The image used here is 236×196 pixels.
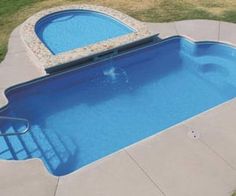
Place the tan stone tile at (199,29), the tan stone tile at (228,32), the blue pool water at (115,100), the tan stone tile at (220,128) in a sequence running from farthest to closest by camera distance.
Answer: the tan stone tile at (199,29) → the tan stone tile at (228,32) → the blue pool water at (115,100) → the tan stone tile at (220,128)

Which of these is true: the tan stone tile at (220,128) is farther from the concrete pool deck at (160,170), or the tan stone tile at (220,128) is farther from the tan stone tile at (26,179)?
the tan stone tile at (26,179)

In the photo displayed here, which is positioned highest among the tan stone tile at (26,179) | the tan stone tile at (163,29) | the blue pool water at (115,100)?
the tan stone tile at (163,29)

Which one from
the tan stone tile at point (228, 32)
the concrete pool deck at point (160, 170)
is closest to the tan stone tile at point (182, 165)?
the concrete pool deck at point (160, 170)

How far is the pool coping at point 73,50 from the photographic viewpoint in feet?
34.7

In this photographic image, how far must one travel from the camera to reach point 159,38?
12078mm

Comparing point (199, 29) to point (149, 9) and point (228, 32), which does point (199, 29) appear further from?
point (149, 9)

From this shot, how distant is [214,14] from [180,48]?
7.75 feet

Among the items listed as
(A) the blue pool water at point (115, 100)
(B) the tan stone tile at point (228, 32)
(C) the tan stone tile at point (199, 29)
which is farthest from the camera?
(C) the tan stone tile at point (199, 29)

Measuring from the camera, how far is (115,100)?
10.2m

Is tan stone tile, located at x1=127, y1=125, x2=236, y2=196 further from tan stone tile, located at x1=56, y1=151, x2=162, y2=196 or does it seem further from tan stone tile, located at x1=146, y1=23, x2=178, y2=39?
tan stone tile, located at x1=146, y1=23, x2=178, y2=39

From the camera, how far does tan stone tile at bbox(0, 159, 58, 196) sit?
6.93 meters

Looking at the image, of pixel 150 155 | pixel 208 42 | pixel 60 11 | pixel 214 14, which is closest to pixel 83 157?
pixel 150 155

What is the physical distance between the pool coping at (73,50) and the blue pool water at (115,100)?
1.52 feet

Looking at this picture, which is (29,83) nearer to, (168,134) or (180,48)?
(168,134)
